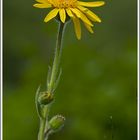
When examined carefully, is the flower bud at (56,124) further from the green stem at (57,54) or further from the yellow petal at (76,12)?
the yellow petal at (76,12)

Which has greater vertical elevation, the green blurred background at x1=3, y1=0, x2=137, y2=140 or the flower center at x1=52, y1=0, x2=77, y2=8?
the flower center at x1=52, y1=0, x2=77, y2=8

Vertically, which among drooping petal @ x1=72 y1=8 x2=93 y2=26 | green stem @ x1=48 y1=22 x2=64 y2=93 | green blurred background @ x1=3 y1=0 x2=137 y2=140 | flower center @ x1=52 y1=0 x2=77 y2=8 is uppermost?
flower center @ x1=52 y1=0 x2=77 y2=8

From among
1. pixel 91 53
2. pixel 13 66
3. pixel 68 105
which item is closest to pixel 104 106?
pixel 68 105

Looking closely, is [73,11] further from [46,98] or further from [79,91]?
[79,91]

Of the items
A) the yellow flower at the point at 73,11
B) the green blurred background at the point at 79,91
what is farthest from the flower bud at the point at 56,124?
the green blurred background at the point at 79,91

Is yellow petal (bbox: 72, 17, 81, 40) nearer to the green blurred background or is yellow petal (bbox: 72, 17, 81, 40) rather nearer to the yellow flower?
the yellow flower

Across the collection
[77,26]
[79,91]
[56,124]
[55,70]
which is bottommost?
[79,91]

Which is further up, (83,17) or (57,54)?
(83,17)

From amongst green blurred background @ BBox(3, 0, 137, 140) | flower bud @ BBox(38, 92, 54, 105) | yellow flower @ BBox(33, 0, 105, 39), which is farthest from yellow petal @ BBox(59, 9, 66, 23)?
green blurred background @ BBox(3, 0, 137, 140)

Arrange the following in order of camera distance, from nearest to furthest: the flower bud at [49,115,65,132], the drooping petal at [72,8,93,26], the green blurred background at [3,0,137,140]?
the drooping petal at [72,8,93,26]
the flower bud at [49,115,65,132]
the green blurred background at [3,0,137,140]

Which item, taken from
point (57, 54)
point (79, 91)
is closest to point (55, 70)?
point (57, 54)
